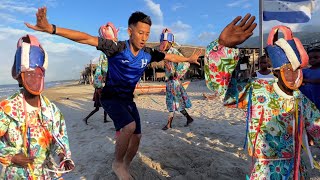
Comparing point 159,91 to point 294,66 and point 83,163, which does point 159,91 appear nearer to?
point 83,163

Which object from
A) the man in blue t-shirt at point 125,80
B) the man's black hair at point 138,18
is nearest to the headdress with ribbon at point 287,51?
the man in blue t-shirt at point 125,80

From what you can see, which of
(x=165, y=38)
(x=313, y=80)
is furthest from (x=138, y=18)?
(x=165, y=38)

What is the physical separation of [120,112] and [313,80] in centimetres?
261

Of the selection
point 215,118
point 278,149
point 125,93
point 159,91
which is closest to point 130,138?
point 125,93

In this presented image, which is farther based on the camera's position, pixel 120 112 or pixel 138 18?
pixel 120 112

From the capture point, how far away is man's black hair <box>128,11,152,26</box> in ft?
11.7

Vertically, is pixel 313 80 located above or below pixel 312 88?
above

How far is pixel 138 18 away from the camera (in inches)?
141

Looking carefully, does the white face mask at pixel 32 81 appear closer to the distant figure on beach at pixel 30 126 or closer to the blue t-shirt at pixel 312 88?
the distant figure on beach at pixel 30 126

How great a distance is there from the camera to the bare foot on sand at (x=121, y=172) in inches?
140

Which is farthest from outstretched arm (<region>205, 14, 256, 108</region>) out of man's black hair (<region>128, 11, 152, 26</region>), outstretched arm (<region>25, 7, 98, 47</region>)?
man's black hair (<region>128, 11, 152, 26</region>)

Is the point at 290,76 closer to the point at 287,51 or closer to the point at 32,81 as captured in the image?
the point at 287,51

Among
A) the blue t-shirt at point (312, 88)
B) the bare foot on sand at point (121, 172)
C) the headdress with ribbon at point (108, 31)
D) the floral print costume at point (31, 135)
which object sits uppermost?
the headdress with ribbon at point (108, 31)

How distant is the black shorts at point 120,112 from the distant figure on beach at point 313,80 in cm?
225
